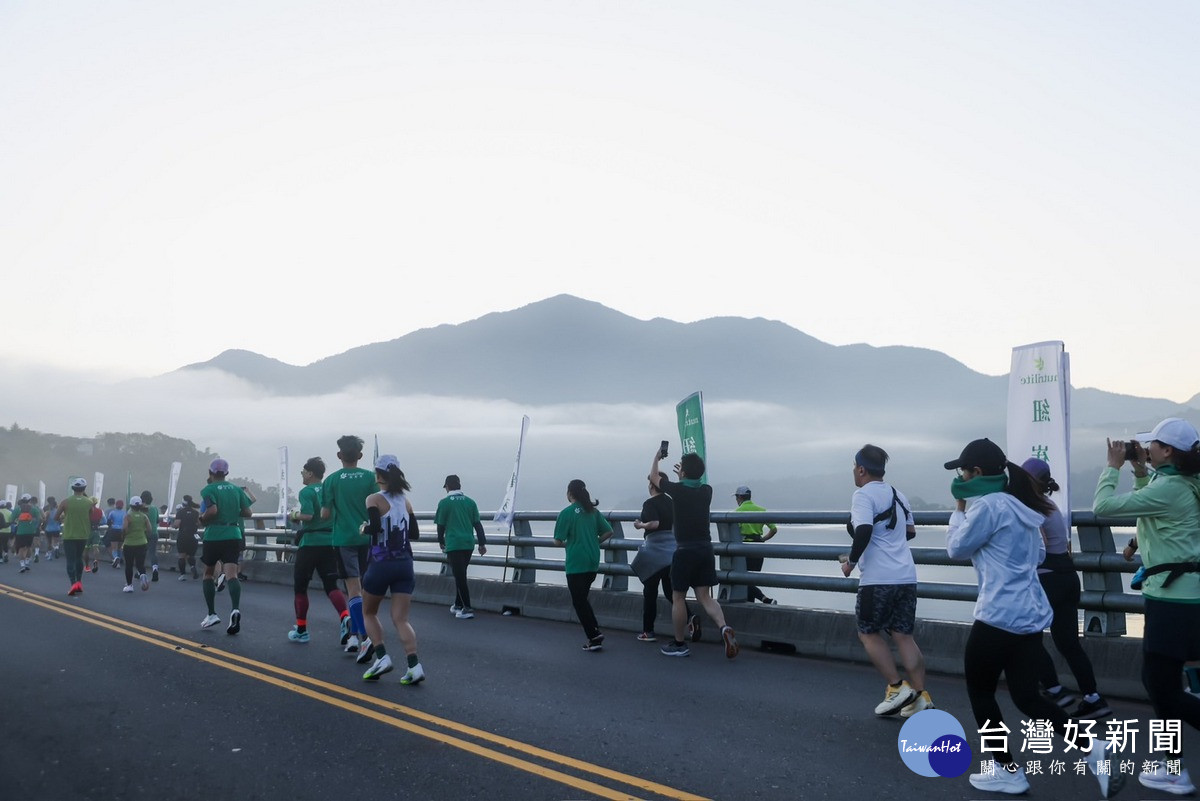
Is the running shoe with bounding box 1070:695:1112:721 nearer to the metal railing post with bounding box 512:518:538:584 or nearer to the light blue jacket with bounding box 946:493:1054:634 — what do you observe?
the light blue jacket with bounding box 946:493:1054:634

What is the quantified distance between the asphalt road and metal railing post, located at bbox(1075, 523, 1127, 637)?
75 cm

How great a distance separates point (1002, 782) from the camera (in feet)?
19.3

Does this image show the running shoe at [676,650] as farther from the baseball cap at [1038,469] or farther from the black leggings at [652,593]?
the baseball cap at [1038,469]

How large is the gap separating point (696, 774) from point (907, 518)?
2.73 meters

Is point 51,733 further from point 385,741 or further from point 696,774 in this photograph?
point 696,774

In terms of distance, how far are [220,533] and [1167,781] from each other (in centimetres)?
1113

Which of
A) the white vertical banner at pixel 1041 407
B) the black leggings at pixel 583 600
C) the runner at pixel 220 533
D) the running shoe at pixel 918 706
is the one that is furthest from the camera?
the runner at pixel 220 533

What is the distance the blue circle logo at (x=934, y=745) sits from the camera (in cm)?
648

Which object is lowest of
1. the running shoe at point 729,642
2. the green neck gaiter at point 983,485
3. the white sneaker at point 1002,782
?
the running shoe at point 729,642

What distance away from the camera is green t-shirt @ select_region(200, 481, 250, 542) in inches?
538

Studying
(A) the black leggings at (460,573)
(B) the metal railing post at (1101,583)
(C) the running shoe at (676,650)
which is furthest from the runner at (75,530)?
(B) the metal railing post at (1101,583)

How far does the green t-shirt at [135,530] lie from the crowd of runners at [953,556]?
8.24 meters

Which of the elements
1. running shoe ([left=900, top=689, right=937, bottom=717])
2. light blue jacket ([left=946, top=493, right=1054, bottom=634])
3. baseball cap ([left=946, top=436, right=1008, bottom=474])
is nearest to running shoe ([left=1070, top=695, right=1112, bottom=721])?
running shoe ([left=900, top=689, right=937, bottom=717])

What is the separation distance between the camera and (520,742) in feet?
23.9
